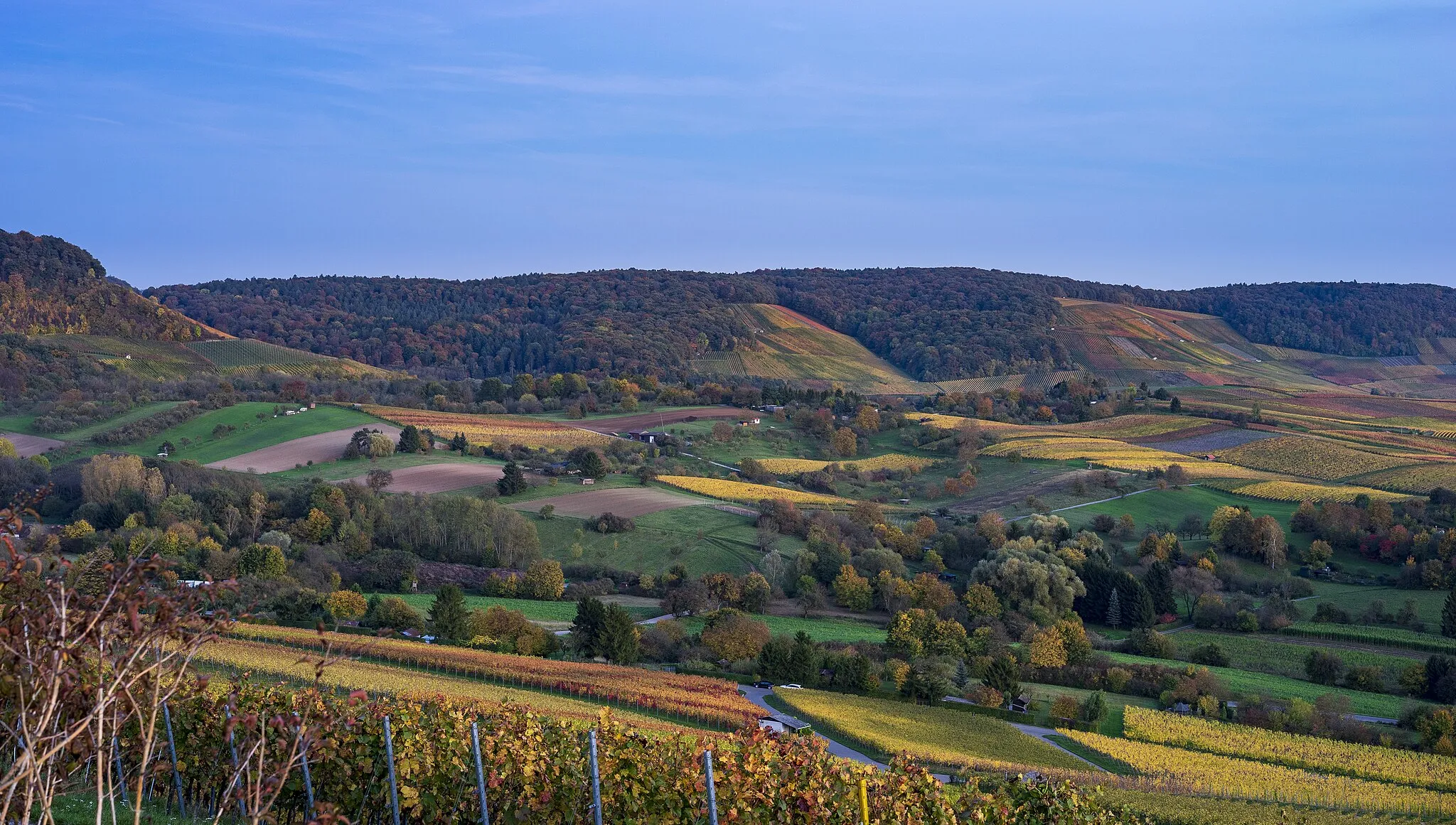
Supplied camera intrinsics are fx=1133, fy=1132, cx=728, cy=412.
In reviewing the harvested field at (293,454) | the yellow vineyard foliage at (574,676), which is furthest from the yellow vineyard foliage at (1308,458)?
the harvested field at (293,454)

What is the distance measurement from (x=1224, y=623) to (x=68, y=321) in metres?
116

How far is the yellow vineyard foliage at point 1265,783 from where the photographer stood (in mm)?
28281

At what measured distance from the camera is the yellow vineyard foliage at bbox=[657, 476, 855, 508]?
72500 millimetres

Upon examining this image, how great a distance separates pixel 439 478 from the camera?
236 feet

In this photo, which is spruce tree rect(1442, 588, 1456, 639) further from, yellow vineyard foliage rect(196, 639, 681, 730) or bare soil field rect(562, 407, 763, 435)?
bare soil field rect(562, 407, 763, 435)

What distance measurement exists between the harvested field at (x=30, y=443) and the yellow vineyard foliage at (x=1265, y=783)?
71.4m

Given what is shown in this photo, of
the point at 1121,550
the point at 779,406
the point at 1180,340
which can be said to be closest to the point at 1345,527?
the point at 1121,550

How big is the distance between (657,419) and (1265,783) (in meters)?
74.1

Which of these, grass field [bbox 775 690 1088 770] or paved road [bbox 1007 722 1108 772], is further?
paved road [bbox 1007 722 1108 772]

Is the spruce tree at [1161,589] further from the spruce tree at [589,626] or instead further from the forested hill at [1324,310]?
the forested hill at [1324,310]

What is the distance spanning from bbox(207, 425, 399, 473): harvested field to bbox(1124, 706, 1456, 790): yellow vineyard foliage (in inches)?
2241

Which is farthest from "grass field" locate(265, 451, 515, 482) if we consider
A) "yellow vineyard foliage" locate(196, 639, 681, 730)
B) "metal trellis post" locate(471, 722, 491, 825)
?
"metal trellis post" locate(471, 722, 491, 825)

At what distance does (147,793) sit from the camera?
14508 mm

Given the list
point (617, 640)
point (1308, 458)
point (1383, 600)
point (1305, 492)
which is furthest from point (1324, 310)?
point (617, 640)
